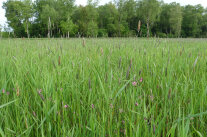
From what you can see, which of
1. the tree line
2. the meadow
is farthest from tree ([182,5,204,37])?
the meadow

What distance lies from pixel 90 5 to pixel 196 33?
43.5 metres

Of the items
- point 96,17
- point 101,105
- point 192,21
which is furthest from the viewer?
point 192,21

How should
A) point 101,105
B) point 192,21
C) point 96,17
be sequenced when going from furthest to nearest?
point 192,21
point 96,17
point 101,105

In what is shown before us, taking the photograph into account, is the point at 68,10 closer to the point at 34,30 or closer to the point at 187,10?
the point at 34,30

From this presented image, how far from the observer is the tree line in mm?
39834

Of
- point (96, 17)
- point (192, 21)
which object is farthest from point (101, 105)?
point (192, 21)

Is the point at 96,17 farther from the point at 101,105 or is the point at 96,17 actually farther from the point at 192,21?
the point at 101,105

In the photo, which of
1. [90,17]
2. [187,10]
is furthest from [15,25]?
[187,10]

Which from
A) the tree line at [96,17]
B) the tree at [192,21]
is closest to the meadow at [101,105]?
the tree line at [96,17]

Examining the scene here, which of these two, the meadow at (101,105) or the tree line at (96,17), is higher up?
the tree line at (96,17)

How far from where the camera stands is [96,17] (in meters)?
45.2

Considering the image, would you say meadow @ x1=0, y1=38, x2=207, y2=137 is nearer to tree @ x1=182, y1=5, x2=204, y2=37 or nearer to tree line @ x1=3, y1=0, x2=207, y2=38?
tree line @ x1=3, y1=0, x2=207, y2=38

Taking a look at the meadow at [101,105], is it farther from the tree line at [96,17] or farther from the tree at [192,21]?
the tree at [192,21]

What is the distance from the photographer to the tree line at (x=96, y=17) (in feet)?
131
